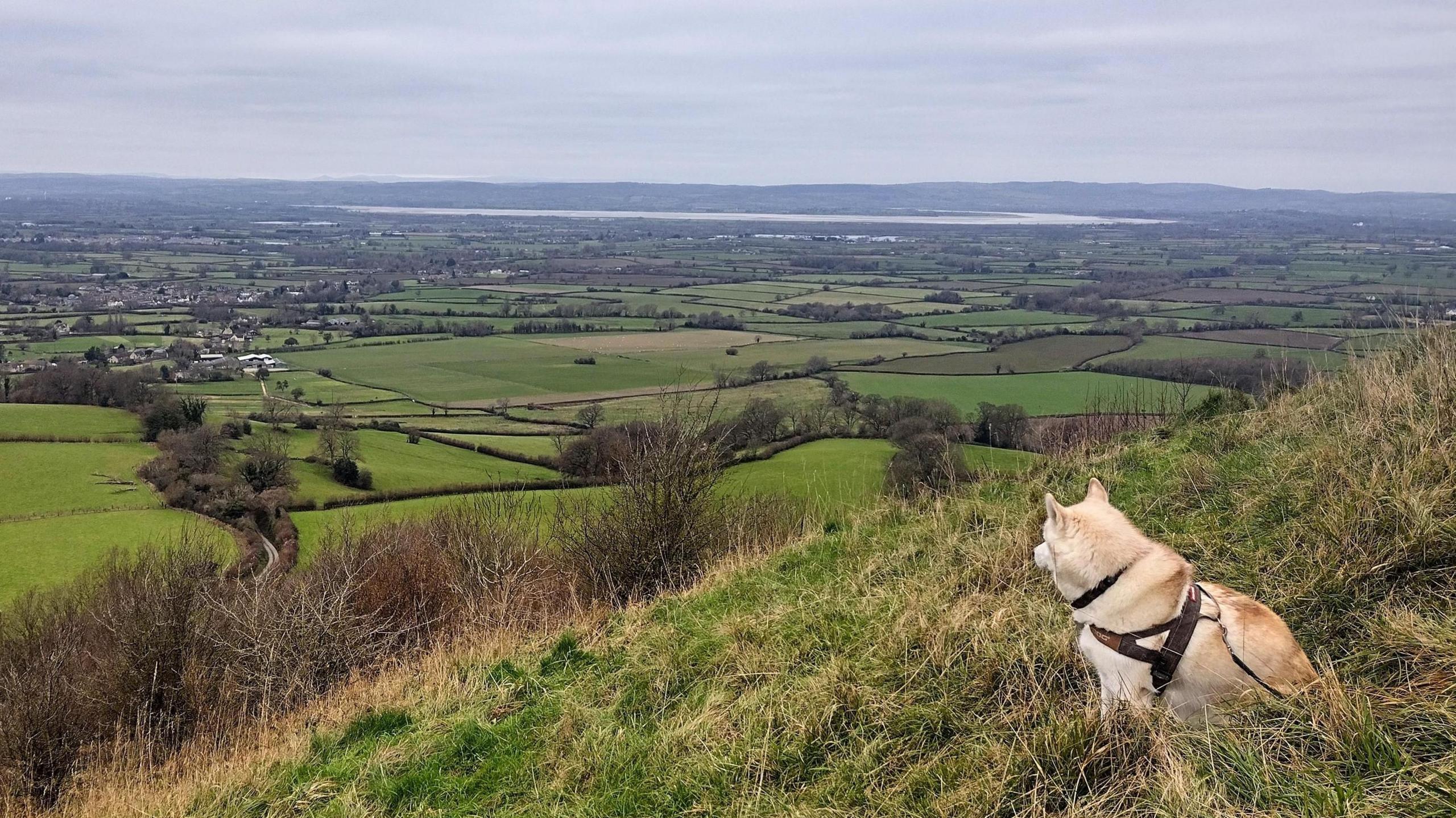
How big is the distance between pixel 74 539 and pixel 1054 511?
119ft

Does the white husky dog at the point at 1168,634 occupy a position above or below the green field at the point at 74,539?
above

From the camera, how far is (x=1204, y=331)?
64.0m

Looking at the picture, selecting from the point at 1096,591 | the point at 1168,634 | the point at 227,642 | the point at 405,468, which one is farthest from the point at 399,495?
the point at 1168,634

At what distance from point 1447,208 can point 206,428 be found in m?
172

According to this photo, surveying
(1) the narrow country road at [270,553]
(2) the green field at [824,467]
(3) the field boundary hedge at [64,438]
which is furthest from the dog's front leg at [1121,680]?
(3) the field boundary hedge at [64,438]

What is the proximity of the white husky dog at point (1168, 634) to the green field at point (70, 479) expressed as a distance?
39762mm

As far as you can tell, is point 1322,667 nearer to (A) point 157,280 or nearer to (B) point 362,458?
(B) point 362,458

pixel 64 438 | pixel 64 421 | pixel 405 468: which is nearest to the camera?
pixel 405 468

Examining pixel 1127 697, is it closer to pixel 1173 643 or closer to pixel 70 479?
pixel 1173 643

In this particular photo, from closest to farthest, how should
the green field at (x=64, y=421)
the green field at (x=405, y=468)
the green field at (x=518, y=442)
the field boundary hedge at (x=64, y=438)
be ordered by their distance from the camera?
the green field at (x=405, y=468) < the field boundary hedge at (x=64, y=438) < the green field at (x=518, y=442) < the green field at (x=64, y=421)

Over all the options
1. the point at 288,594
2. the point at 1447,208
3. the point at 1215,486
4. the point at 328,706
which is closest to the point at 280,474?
the point at 288,594

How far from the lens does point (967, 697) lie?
213 inches

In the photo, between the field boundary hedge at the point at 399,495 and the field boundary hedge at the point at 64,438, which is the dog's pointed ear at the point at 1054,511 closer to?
the field boundary hedge at the point at 399,495

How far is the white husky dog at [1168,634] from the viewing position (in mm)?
4422
